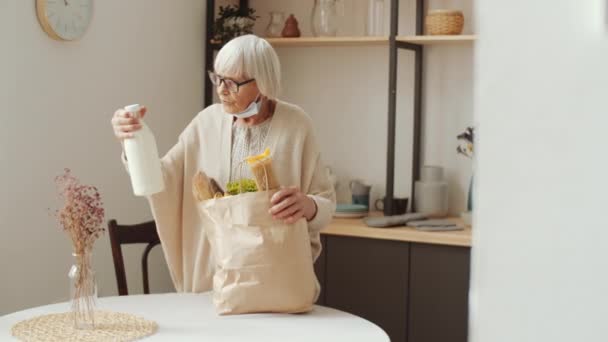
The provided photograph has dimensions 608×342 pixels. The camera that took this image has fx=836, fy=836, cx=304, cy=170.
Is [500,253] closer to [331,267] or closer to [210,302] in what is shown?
[210,302]

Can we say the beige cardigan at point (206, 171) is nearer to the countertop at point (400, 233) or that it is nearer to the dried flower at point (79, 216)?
the dried flower at point (79, 216)

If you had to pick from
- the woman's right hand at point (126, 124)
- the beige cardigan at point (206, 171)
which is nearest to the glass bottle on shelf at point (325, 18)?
the beige cardigan at point (206, 171)

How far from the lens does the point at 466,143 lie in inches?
141

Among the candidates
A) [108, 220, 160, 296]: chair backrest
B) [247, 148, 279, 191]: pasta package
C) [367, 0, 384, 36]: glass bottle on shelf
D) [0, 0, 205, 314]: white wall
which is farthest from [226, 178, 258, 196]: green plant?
[367, 0, 384, 36]: glass bottle on shelf

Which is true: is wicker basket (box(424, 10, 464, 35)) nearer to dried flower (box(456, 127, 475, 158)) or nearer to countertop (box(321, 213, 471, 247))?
dried flower (box(456, 127, 475, 158))

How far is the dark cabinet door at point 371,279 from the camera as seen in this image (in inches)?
130

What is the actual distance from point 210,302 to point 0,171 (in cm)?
99

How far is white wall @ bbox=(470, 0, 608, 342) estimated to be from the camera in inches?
9.0

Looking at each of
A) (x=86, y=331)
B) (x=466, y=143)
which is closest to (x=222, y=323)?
(x=86, y=331)

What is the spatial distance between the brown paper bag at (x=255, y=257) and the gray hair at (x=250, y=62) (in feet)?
1.25

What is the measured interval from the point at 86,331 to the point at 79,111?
4.54 ft

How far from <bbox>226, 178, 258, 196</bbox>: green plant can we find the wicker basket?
5.28ft

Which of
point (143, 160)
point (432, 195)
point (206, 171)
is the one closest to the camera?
point (143, 160)

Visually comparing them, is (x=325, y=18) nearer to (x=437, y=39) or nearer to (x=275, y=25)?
(x=275, y=25)
